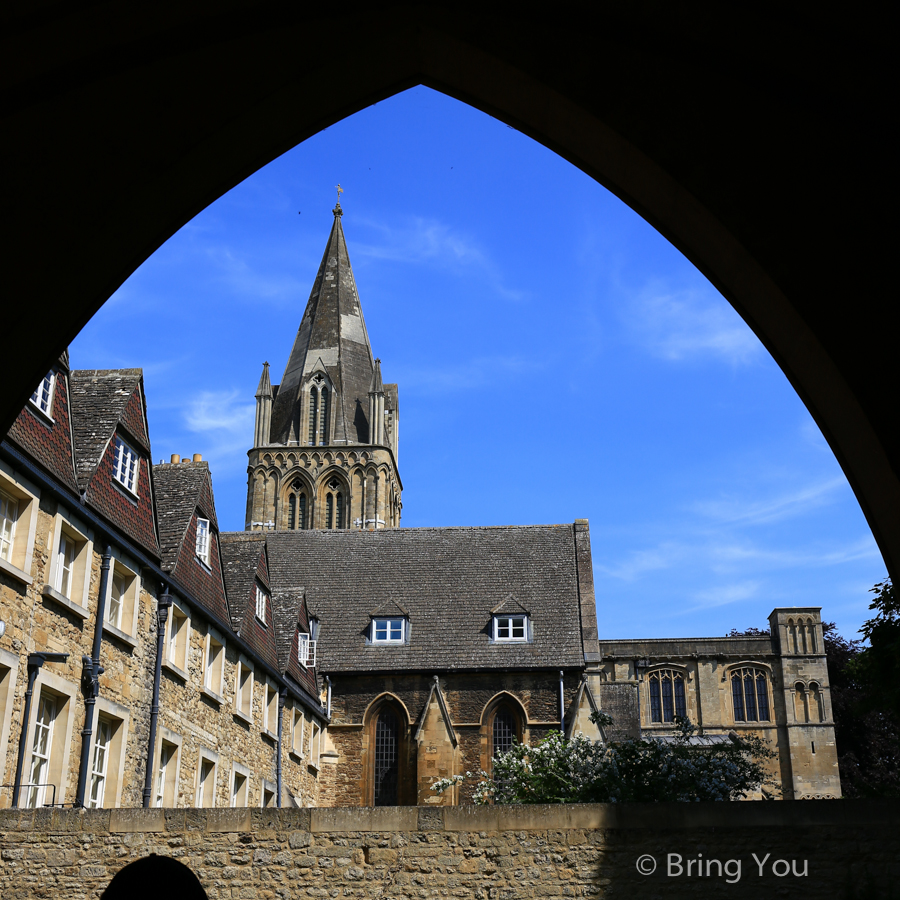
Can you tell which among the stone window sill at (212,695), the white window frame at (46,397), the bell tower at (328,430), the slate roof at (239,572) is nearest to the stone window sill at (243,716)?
the stone window sill at (212,695)

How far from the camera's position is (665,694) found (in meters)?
47.9

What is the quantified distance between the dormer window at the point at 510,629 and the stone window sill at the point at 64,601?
17738 mm

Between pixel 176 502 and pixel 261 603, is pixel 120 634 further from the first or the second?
pixel 261 603

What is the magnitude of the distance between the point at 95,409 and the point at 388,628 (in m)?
16.0

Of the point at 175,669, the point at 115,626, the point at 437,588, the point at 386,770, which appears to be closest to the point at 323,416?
the point at 437,588

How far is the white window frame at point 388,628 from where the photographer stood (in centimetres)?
3303

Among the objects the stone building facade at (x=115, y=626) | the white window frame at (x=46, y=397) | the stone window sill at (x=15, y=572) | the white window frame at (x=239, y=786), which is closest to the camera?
the stone window sill at (x=15, y=572)

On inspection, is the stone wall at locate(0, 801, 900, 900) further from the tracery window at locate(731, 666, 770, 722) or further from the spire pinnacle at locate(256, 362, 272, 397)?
the spire pinnacle at locate(256, 362, 272, 397)

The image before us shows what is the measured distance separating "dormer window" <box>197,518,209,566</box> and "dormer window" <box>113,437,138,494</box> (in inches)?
126

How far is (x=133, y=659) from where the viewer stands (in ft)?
59.7

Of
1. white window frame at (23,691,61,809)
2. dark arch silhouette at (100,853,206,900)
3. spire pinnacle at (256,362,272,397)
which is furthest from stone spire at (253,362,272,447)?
dark arch silhouette at (100,853,206,900)

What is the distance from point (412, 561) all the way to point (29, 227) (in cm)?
3352

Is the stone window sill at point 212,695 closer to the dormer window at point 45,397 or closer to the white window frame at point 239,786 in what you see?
the white window frame at point 239,786

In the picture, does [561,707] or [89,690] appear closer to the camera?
[89,690]
